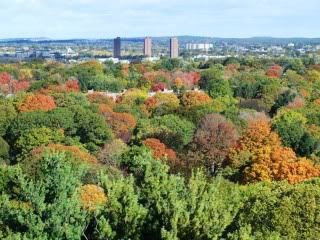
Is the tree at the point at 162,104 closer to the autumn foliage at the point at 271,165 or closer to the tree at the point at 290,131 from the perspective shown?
the tree at the point at 290,131

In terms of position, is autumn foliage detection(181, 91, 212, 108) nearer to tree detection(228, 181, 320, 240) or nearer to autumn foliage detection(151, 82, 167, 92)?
autumn foliage detection(151, 82, 167, 92)

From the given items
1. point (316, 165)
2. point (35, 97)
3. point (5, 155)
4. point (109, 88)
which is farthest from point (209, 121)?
point (109, 88)

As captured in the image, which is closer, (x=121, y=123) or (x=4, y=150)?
(x=4, y=150)

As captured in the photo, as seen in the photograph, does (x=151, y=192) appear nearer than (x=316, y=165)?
Yes

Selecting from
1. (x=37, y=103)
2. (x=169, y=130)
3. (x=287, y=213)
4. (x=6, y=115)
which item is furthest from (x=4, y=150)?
(x=287, y=213)

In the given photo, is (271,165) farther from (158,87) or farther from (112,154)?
(158,87)

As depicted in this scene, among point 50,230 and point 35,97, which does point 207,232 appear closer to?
point 50,230
